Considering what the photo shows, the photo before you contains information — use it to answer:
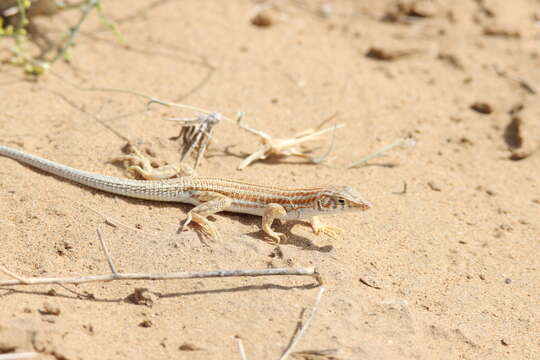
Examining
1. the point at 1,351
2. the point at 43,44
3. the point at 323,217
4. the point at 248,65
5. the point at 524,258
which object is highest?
the point at 43,44

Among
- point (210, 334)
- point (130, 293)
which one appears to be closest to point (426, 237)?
point (210, 334)

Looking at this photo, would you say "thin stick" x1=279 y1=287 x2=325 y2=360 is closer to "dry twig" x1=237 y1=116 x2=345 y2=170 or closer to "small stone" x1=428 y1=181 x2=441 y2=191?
"dry twig" x1=237 y1=116 x2=345 y2=170

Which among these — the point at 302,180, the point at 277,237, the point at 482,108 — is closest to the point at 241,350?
the point at 277,237

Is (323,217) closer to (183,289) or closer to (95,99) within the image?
(183,289)

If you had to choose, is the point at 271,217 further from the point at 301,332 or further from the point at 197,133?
the point at 197,133

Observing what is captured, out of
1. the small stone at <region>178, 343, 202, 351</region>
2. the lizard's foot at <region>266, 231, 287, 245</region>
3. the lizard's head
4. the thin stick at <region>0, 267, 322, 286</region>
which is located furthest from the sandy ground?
the lizard's head

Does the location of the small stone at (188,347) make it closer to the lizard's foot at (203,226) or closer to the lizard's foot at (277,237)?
the lizard's foot at (203,226)

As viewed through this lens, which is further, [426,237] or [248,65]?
[248,65]
